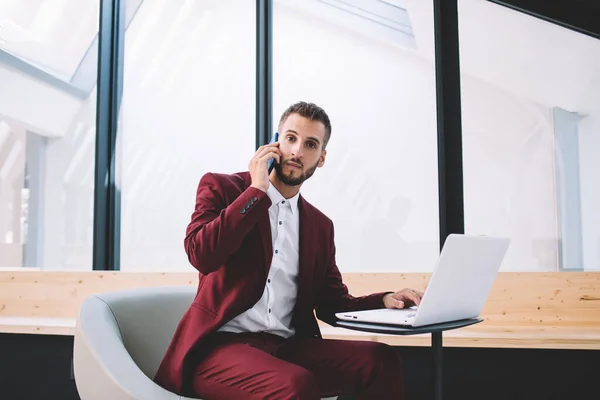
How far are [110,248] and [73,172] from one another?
642 mm

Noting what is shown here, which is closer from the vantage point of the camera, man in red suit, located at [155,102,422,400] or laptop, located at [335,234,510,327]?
laptop, located at [335,234,510,327]

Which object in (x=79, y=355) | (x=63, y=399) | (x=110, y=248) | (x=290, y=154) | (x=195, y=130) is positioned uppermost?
(x=195, y=130)

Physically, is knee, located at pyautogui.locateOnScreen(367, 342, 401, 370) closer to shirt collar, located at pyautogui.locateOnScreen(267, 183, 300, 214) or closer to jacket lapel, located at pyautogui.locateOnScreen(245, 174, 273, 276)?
jacket lapel, located at pyautogui.locateOnScreen(245, 174, 273, 276)

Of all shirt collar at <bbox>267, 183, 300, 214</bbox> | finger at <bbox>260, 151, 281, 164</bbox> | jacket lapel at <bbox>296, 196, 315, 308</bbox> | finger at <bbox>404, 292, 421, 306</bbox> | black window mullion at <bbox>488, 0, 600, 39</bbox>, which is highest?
black window mullion at <bbox>488, 0, 600, 39</bbox>

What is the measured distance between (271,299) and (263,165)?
0.42 m

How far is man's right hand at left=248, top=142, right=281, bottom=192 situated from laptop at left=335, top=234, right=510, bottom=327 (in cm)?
44

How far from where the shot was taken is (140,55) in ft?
15.1

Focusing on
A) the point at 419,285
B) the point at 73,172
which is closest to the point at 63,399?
the point at 73,172

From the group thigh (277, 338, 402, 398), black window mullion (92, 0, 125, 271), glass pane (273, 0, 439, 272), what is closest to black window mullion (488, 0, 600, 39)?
glass pane (273, 0, 439, 272)

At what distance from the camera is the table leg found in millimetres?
1702

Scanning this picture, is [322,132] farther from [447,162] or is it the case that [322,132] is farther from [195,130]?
[195,130]

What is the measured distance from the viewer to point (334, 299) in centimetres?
210

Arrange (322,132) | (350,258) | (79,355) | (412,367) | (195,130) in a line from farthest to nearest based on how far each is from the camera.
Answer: (195,130)
(350,258)
(412,367)
(322,132)
(79,355)

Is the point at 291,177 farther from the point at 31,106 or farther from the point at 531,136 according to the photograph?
the point at 31,106
